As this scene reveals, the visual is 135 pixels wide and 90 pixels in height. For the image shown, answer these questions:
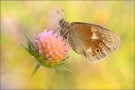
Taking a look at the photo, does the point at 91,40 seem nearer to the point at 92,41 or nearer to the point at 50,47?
the point at 92,41

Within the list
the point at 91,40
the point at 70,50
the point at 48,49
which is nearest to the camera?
the point at 48,49

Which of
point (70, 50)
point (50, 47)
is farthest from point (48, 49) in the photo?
point (70, 50)

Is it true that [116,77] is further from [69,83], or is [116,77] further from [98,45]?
[98,45]

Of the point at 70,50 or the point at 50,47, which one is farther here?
the point at 70,50

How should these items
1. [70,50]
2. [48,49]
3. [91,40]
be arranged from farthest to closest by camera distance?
→ 1. [70,50]
2. [91,40]
3. [48,49]

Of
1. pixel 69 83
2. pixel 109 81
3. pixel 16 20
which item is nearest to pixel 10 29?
pixel 16 20

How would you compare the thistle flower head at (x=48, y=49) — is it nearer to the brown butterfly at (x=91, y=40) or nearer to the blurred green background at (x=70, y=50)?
the brown butterfly at (x=91, y=40)
